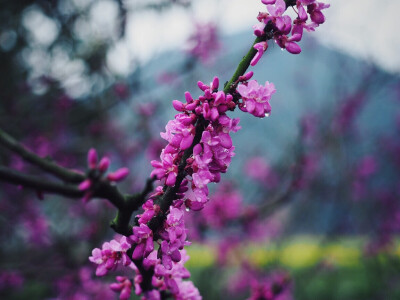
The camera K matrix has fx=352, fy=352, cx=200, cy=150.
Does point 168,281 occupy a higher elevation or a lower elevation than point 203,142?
lower

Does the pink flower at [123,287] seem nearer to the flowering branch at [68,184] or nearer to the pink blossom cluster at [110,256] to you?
the pink blossom cluster at [110,256]

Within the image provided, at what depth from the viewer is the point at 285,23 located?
1.24 m

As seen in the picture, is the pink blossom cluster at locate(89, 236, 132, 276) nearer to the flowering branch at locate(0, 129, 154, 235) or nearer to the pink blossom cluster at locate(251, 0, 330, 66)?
the flowering branch at locate(0, 129, 154, 235)

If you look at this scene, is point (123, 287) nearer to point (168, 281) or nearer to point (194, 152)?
point (168, 281)

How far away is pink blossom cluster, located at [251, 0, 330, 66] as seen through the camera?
1.22 meters

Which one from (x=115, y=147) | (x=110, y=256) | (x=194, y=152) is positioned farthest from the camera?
(x=115, y=147)

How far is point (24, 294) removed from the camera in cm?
739

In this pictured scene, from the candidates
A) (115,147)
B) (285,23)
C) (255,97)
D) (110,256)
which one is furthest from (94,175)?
(115,147)

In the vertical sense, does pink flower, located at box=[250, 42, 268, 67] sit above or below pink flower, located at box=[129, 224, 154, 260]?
above

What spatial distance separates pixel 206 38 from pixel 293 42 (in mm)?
4596

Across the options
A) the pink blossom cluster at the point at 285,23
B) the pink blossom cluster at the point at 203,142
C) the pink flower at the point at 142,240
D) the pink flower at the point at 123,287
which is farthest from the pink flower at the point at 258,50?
the pink flower at the point at 123,287

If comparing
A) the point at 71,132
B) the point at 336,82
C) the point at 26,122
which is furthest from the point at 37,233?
the point at 336,82

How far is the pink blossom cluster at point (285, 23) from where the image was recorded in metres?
1.22

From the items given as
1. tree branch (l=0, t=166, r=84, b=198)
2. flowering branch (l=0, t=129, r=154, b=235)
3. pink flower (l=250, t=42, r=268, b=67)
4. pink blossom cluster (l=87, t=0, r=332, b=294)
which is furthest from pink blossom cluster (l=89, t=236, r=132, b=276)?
pink flower (l=250, t=42, r=268, b=67)
